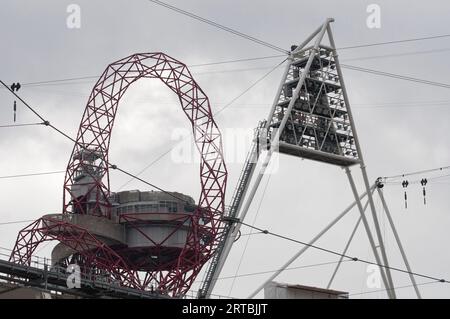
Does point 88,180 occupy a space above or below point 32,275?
above

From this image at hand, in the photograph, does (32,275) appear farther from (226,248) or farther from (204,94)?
(204,94)

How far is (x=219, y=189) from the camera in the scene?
137 metres

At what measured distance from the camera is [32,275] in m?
90.6
